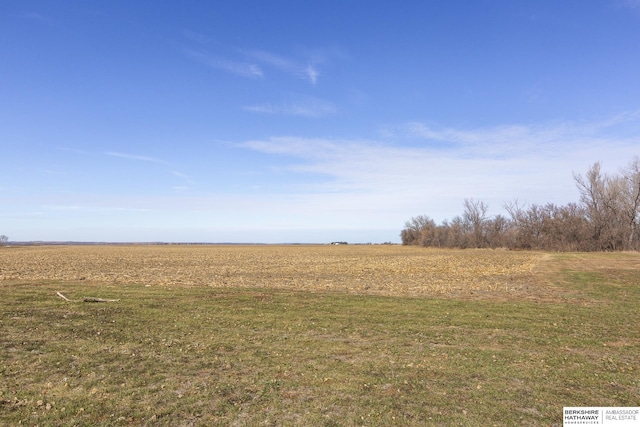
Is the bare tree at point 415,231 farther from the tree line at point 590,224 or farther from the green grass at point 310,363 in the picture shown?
the green grass at point 310,363

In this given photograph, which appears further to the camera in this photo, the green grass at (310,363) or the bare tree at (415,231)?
the bare tree at (415,231)

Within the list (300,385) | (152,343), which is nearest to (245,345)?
(152,343)

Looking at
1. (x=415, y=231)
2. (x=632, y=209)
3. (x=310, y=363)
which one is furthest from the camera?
(x=415, y=231)

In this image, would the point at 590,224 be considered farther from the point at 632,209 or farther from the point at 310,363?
the point at 310,363

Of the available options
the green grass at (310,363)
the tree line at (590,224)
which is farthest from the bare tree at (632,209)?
the green grass at (310,363)

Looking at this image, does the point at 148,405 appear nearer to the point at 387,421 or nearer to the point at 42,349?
the point at 387,421

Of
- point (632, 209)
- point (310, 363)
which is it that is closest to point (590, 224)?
point (632, 209)

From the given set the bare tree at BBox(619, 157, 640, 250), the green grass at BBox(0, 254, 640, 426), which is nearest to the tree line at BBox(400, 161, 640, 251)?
the bare tree at BBox(619, 157, 640, 250)

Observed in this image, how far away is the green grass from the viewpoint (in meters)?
5.49

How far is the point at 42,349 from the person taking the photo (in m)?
8.34

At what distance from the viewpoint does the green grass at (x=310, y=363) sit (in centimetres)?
549

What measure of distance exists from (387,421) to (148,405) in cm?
351

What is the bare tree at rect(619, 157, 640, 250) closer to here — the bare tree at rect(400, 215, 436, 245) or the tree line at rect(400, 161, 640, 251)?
the tree line at rect(400, 161, 640, 251)

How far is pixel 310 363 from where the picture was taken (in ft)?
25.2
